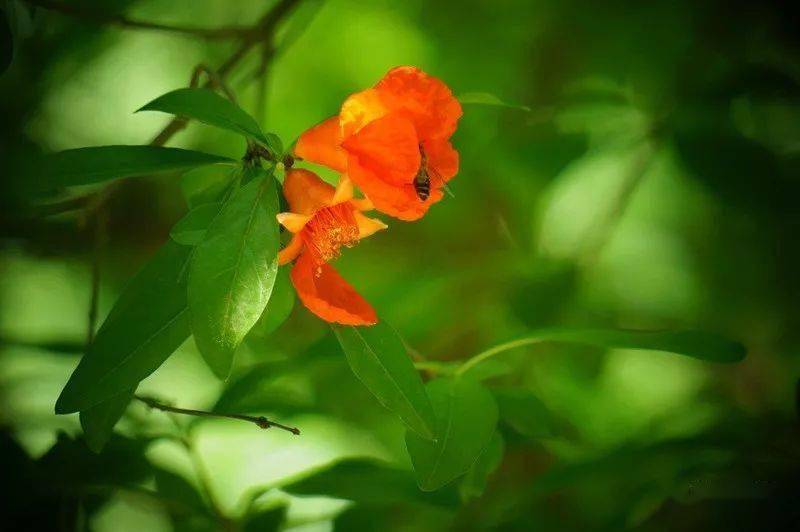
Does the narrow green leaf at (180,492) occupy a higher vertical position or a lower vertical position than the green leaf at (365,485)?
lower

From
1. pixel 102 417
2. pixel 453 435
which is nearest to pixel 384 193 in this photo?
pixel 453 435

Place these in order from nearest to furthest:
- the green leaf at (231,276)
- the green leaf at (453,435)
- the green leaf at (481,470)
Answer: the green leaf at (231,276), the green leaf at (453,435), the green leaf at (481,470)

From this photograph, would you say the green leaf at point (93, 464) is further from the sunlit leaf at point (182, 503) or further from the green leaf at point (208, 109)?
the green leaf at point (208, 109)

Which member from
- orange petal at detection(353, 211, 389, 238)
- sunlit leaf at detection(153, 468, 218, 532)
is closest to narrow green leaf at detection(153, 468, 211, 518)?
sunlit leaf at detection(153, 468, 218, 532)

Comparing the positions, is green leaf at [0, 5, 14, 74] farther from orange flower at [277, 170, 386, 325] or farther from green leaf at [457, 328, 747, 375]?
green leaf at [457, 328, 747, 375]

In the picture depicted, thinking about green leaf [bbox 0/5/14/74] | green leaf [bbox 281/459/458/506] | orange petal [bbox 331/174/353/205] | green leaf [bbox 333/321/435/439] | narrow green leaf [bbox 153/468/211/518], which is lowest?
narrow green leaf [bbox 153/468/211/518]

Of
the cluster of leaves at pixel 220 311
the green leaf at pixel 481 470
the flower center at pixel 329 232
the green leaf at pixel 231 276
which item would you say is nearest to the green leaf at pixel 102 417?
the cluster of leaves at pixel 220 311

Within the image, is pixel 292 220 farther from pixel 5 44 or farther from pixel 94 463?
pixel 94 463

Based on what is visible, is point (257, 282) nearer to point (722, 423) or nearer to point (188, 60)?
point (722, 423)
